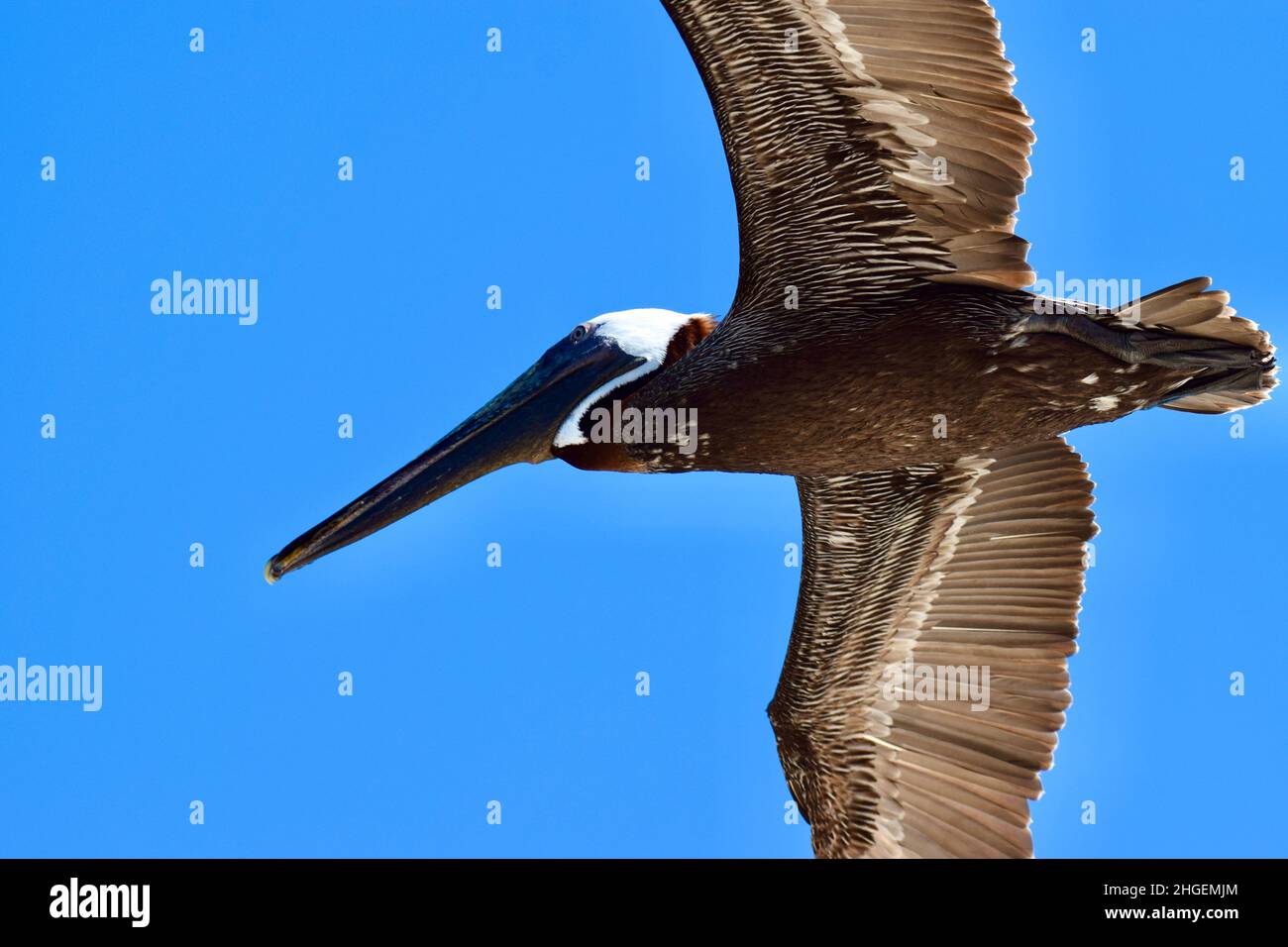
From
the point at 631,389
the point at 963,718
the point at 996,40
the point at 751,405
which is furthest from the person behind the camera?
the point at 963,718

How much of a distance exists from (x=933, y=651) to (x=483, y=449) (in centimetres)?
283

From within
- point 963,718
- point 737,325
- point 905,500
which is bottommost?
point 963,718

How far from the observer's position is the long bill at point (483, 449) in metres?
9.41

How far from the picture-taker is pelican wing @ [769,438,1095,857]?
984 cm

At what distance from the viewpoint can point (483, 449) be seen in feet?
31.3

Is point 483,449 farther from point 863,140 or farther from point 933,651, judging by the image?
point 933,651

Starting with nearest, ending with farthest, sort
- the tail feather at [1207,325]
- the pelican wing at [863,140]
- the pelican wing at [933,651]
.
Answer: the pelican wing at [863,140], the tail feather at [1207,325], the pelican wing at [933,651]

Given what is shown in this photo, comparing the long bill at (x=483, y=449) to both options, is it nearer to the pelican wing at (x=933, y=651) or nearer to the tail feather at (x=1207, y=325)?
the pelican wing at (x=933, y=651)

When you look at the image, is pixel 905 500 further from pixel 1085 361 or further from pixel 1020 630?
pixel 1085 361

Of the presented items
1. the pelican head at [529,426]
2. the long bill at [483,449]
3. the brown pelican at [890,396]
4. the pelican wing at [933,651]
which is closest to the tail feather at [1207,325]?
the brown pelican at [890,396]

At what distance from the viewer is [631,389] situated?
9430 millimetres

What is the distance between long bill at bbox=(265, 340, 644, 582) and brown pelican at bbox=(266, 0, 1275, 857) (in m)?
0.01
